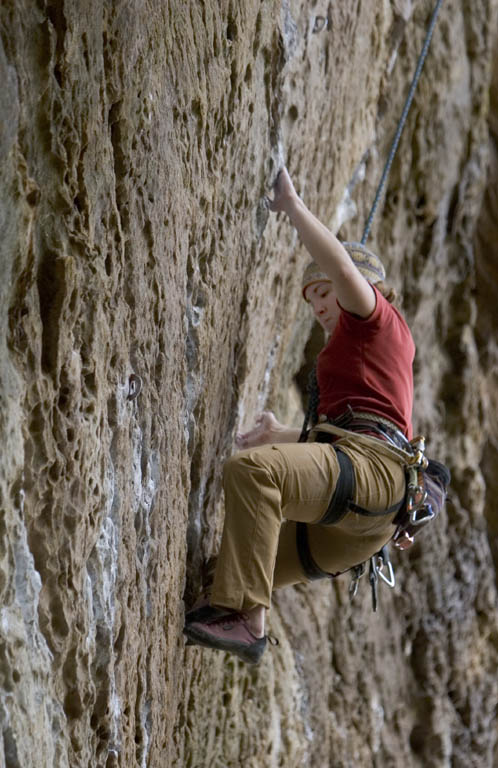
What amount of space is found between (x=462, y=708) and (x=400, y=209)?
9.59 ft

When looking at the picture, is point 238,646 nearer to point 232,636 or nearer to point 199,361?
point 232,636

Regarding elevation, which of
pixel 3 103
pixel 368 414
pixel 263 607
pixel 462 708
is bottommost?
pixel 462 708

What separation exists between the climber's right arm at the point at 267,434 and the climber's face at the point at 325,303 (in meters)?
0.44

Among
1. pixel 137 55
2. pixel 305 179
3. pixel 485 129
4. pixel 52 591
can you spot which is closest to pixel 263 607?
pixel 52 591

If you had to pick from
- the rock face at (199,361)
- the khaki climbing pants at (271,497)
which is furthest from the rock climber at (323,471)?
the rock face at (199,361)

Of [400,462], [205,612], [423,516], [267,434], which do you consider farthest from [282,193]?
[205,612]

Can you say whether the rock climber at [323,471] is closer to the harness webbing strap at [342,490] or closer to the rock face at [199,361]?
the harness webbing strap at [342,490]

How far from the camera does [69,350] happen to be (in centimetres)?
221

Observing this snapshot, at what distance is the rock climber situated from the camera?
279 centimetres

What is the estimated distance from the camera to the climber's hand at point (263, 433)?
146 inches

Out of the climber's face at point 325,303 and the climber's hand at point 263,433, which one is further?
the climber's hand at point 263,433

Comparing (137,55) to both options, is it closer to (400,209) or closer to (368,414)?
(368,414)

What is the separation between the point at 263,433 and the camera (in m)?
3.73

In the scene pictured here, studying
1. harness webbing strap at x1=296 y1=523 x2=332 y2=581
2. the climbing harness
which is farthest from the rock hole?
harness webbing strap at x1=296 y1=523 x2=332 y2=581
